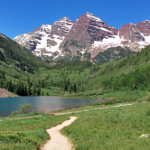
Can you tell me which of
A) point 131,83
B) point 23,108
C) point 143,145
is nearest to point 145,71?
point 131,83

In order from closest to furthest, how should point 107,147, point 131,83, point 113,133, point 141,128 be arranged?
1. point 107,147
2. point 113,133
3. point 141,128
4. point 131,83

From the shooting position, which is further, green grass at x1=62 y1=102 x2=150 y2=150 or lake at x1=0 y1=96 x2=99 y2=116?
lake at x1=0 y1=96 x2=99 y2=116

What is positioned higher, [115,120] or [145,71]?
[145,71]

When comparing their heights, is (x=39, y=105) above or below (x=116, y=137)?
below

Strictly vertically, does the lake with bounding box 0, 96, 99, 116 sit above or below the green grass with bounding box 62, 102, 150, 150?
below

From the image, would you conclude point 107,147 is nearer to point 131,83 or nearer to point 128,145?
A: point 128,145

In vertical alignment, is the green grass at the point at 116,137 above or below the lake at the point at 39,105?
above

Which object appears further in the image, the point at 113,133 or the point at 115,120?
the point at 115,120

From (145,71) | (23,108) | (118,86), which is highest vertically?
(145,71)

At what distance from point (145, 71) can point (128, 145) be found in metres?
173

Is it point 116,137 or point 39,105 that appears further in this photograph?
point 39,105

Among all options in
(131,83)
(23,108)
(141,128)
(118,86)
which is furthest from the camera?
(118,86)

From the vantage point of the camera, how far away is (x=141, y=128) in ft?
76.9

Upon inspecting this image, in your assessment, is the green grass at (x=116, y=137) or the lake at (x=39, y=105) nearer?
the green grass at (x=116, y=137)
